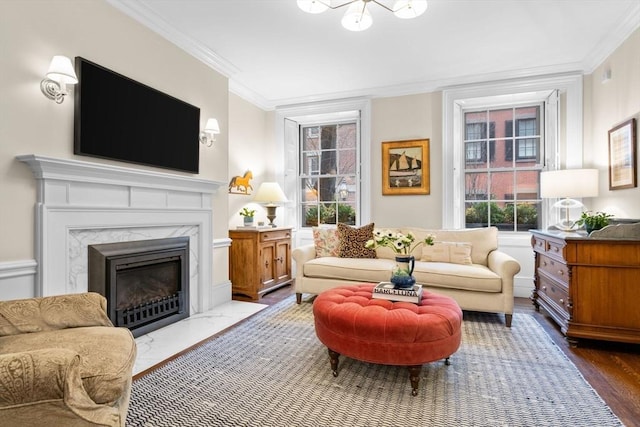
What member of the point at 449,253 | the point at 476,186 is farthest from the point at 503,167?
the point at 449,253

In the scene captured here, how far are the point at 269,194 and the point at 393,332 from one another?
2965mm

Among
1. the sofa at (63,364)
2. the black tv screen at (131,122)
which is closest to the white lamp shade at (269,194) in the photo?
the black tv screen at (131,122)

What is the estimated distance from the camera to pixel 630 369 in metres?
2.21

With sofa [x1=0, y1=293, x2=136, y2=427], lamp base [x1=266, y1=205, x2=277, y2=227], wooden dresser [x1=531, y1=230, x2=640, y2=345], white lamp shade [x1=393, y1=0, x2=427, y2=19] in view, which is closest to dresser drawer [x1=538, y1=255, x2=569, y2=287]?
wooden dresser [x1=531, y1=230, x2=640, y2=345]

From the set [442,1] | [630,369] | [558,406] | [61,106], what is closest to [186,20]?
[61,106]

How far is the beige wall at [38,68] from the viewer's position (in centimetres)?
200

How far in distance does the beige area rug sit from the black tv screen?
5.43 feet

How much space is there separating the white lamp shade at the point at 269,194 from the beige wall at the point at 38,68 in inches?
72.4

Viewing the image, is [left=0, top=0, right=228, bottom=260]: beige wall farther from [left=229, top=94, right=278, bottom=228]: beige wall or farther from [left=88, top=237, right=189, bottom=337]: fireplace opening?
[left=229, top=94, right=278, bottom=228]: beige wall

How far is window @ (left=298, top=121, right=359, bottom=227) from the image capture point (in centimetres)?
500

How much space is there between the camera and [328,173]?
16.9ft

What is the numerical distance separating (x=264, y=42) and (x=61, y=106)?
6.10 feet

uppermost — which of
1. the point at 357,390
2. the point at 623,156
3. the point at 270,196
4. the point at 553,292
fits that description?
the point at 623,156

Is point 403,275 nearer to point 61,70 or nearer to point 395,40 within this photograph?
point 395,40
